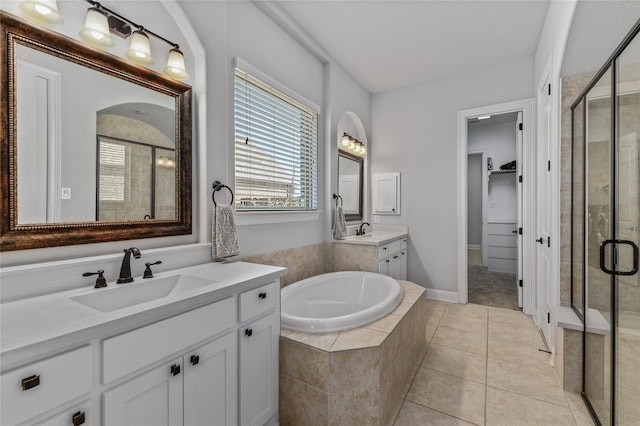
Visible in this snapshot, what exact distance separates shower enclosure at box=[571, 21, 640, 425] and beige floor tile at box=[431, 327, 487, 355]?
0.73 m

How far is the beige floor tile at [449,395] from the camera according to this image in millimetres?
1740

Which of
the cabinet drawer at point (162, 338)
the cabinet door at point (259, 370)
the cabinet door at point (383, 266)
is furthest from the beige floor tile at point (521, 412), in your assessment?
the cabinet drawer at point (162, 338)

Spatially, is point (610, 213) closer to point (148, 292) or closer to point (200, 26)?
point (148, 292)

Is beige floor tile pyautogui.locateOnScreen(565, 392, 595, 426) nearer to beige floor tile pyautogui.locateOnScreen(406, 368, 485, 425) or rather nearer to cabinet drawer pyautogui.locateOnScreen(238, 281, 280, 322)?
beige floor tile pyautogui.locateOnScreen(406, 368, 485, 425)

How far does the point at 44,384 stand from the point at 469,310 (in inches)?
144

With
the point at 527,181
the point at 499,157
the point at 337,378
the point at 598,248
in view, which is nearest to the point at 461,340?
the point at 598,248

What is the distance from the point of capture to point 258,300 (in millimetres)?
1499

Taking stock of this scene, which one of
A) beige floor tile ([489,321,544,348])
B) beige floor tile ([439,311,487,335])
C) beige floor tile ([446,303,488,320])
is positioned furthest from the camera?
beige floor tile ([446,303,488,320])

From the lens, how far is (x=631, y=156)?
1339mm

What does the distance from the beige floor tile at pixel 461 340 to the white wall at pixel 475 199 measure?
351 centimetres

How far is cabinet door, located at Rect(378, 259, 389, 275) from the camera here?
3062mm

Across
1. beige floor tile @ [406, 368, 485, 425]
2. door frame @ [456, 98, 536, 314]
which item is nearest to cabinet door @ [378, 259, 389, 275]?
beige floor tile @ [406, 368, 485, 425]

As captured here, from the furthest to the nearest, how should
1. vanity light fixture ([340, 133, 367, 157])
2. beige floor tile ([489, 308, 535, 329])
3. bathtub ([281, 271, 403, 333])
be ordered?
1. vanity light fixture ([340, 133, 367, 157])
2. beige floor tile ([489, 308, 535, 329])
3. bathtub ([281, 271, 403, 333])

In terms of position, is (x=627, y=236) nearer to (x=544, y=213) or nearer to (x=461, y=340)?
(x=544, y=213)
